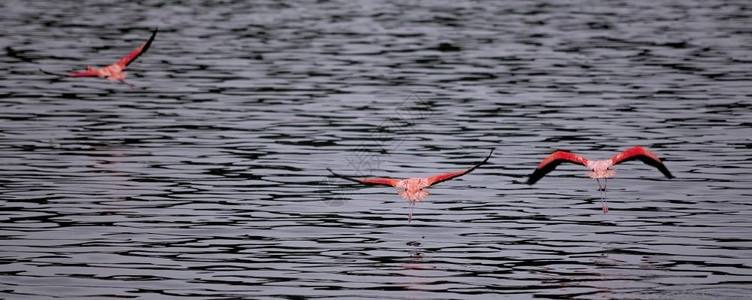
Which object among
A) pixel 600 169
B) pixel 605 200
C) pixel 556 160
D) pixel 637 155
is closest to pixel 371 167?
pixel 605 200

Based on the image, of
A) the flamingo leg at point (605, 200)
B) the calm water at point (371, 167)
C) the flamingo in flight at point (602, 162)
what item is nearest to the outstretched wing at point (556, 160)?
the flamingo in flight at point (602, 162)

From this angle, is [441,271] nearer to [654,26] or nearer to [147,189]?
[147,189]

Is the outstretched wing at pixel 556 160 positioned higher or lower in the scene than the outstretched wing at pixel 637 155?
lower

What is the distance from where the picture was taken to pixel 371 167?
95.9 ft

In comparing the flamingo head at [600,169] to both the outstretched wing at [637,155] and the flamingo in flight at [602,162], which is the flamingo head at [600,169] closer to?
the flamingo in flight at [602,162]

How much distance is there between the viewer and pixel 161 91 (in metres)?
42.3

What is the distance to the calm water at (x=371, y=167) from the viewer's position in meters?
20.0

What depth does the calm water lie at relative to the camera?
20.0 meters

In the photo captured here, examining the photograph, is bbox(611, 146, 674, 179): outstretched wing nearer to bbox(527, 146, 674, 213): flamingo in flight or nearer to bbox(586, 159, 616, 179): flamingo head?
bbox(527, 146, 674, 213): flamingo in flight

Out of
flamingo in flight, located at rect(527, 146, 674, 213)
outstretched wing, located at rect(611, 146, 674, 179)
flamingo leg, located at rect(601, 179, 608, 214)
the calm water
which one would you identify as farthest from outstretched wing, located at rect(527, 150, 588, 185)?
flamingo leg, located at rect(601, 179, 608, 214)

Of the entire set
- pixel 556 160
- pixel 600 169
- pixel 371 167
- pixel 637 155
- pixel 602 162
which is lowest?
pixel 371 167

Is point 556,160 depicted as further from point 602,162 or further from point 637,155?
point 637,155

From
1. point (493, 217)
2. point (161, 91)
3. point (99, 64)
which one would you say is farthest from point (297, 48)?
point (493, 217)

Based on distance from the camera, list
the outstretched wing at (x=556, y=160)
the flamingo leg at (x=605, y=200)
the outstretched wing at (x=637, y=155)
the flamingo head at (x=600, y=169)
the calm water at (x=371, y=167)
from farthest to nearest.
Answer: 1. the flamingo leg at (x=605, y=200)
2. the flamingo head at (x=600, y=169)
3. the outstretched wing at (x=556, y=160)
4. the outstretched wing at (x=637, y=155)
5. the calm water at (x=371, y=167)
